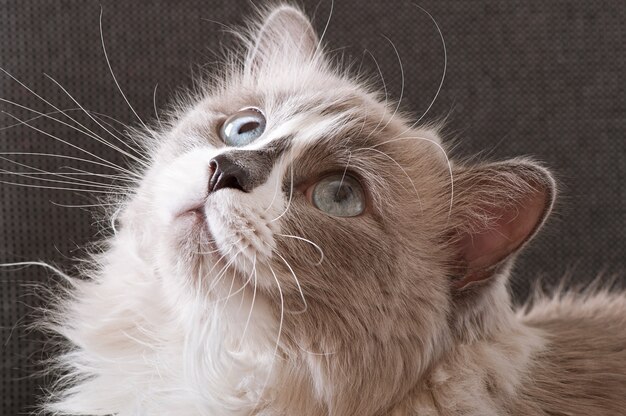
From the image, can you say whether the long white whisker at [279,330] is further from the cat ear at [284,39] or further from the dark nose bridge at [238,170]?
the cat ear at [284,39]

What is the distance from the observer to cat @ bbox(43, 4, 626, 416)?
1000 mm

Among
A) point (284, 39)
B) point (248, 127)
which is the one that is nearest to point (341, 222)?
point (248, 127)

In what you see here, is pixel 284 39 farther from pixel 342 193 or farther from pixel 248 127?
pixel 342 193

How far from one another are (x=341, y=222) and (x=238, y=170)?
0.16m

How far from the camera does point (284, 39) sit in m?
1.47

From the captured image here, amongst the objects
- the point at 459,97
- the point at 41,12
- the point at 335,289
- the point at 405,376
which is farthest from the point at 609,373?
the point at 41,12

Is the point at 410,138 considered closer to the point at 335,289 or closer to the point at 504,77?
the point at 335,289

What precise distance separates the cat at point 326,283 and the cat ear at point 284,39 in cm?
20

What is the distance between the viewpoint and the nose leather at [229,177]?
990 millimetres

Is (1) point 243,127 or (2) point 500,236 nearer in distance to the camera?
(2) point 500,236

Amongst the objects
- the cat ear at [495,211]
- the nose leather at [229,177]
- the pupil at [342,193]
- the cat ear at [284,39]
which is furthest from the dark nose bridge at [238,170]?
the cat ear at [284,39]

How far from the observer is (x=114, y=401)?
1206 millimetres

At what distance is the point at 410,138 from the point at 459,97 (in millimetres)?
790

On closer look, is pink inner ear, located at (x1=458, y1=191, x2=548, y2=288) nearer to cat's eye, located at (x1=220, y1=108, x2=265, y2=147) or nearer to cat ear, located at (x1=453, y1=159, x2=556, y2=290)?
cat ear, located at (x1=453, y1=159, x2=556, y2=290)
